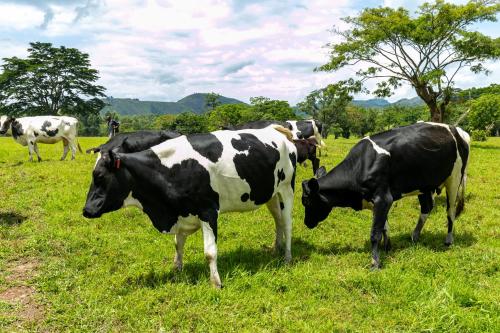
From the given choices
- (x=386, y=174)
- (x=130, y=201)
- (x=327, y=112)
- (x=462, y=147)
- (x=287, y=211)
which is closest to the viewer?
(x=130, y=201)

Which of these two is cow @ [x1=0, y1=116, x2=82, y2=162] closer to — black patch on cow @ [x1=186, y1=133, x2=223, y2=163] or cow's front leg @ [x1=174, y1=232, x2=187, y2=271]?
cow's front leg @ [x1=174, y1=232, x2=187, y2=271]

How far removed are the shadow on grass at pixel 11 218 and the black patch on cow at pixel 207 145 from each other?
5.28 m

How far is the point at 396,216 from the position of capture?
10430mm

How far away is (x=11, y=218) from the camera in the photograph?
965 centimetres

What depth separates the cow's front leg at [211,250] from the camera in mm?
6055

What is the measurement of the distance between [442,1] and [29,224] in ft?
100

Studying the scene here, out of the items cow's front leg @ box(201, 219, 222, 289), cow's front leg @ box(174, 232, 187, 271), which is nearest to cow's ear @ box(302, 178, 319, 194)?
cow's front leg @ box(201, 219, 222, 289)

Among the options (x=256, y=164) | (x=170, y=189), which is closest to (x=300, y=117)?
(x=256, y=164)

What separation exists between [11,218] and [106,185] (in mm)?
5126

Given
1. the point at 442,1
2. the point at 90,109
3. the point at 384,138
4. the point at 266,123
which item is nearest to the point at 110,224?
the point at 384,138

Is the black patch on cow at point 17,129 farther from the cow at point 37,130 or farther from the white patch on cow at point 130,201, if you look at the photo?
the white patch on cow at point 130,201

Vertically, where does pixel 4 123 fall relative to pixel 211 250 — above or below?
above

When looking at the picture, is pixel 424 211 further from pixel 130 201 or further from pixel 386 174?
pixel 130 201

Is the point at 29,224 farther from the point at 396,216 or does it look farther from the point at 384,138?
the point at 396,216
